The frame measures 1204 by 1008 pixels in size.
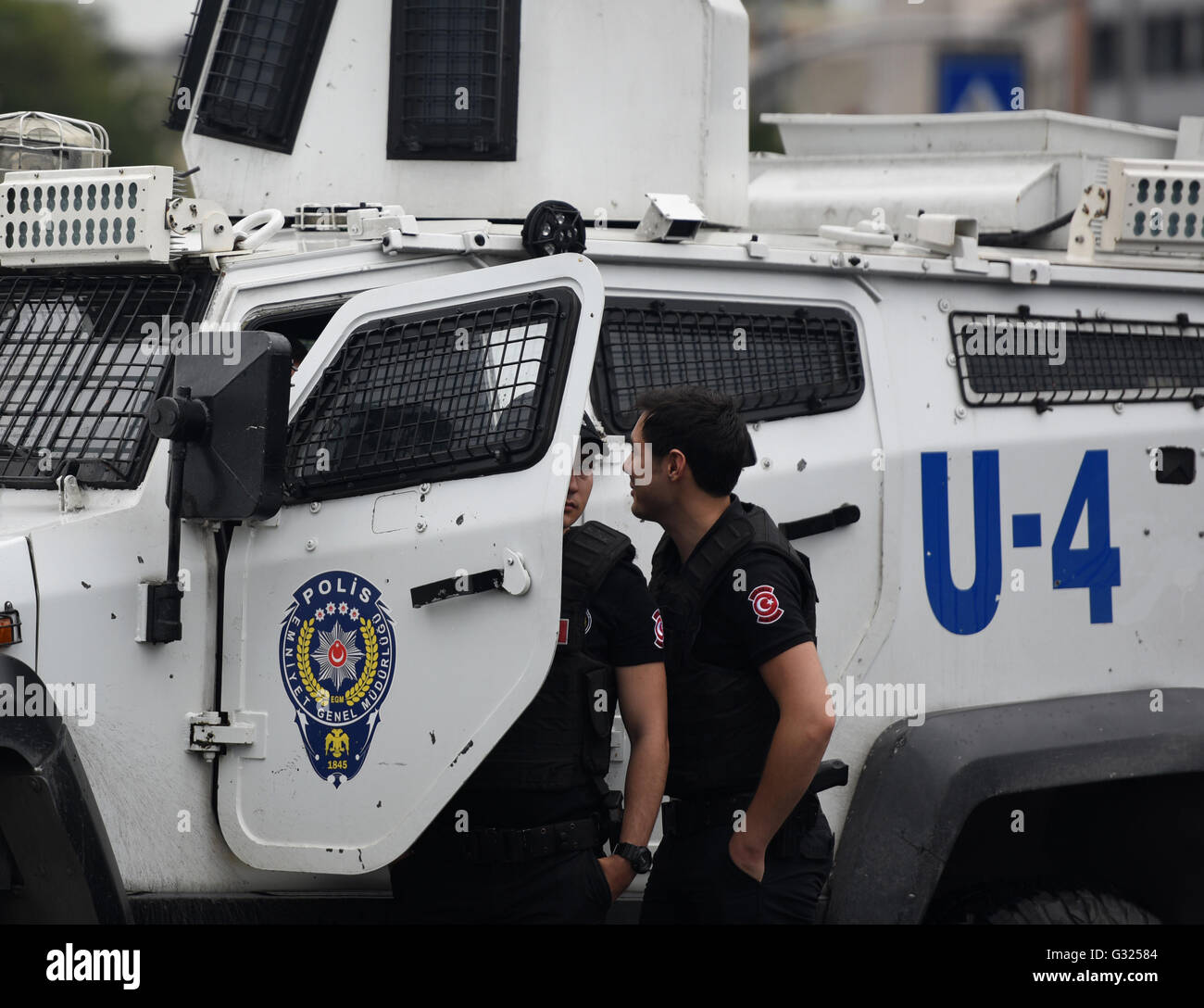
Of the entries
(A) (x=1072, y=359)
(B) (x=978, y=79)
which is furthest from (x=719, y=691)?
(B) (x=978, y=79)

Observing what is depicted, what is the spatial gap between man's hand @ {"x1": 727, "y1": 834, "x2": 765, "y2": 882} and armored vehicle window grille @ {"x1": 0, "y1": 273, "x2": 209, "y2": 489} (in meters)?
1.48

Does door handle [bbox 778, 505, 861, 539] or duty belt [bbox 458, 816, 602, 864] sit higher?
door handle [bbox 778, 505, 861, 539]

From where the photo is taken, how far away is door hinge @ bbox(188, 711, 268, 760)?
11.2 ft

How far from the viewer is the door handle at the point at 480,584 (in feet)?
10.6

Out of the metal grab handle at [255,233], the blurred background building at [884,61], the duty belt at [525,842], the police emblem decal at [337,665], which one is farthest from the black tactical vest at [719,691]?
the blurred background building at [884,61]

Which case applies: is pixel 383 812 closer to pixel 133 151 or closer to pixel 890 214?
pixel 890 214

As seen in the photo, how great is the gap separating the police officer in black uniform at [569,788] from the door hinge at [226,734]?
40 centimetres

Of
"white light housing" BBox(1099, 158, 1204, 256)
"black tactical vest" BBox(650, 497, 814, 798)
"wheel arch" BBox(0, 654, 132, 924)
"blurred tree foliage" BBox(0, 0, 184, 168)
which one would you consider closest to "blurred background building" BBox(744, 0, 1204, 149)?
"white light housing" BBox(1099, 158, 1204, 256)

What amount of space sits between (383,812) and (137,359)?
1193 mm

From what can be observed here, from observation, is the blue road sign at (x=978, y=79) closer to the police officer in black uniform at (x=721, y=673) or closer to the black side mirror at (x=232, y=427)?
the police officer in black uniform at (x=721, y=673)

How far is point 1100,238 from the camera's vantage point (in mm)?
4391

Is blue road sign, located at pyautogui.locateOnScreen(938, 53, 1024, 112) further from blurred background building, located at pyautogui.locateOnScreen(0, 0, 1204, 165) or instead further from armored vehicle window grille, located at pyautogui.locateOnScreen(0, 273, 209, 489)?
armored vehicle window grille, located at pyautogui.locateOnScreen(0, 273, 209, 489)

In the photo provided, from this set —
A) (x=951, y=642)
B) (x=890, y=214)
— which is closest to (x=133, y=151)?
(x=890, y=214)

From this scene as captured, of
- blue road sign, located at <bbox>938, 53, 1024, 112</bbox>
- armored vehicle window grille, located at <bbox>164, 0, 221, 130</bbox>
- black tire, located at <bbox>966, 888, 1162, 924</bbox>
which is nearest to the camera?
black tire, located at <bbox>966, 888, 1162, 924</bbox>
